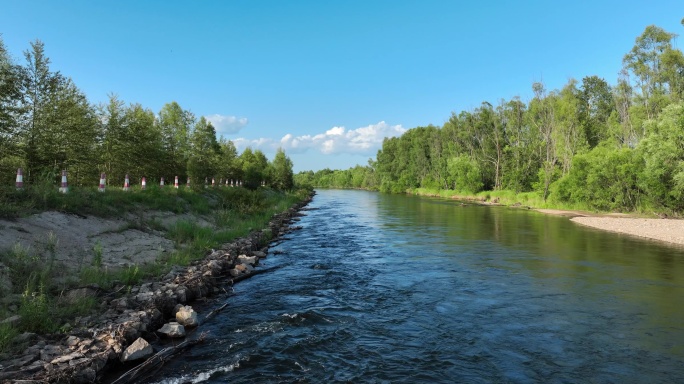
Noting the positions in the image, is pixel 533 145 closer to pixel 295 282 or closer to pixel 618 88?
pixel 618 88

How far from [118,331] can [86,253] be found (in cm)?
437

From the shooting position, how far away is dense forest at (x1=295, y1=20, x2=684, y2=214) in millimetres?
34750

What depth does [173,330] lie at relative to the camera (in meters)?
7.66

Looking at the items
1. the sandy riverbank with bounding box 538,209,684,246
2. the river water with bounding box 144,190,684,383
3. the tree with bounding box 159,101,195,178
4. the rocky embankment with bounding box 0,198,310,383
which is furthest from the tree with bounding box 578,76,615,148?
the rocky embankment with bounding box 0,198,310,383

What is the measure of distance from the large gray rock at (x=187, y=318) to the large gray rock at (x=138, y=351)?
1.40m

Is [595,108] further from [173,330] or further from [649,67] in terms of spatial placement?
[173,330]

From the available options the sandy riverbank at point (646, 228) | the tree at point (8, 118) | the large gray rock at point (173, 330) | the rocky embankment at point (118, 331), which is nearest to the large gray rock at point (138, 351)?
the rocky embankment at point (118, 331)

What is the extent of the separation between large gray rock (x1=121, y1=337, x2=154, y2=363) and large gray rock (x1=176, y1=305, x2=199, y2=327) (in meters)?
1.40

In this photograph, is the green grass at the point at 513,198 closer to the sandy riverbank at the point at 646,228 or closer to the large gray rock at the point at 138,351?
the sandy riverbank at the point at 646,228

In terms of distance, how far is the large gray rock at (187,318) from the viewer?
8.22 metres

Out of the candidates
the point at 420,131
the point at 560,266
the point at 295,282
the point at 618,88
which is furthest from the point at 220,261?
the point at 420,131

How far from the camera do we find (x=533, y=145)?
69875 mm

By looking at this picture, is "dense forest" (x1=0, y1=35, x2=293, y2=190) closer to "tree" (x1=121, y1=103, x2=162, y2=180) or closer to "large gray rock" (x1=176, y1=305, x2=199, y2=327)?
"tree" (x1=121, y1=103, x2=162, y2=180)

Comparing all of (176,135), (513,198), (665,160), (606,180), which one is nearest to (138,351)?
(176,135)
